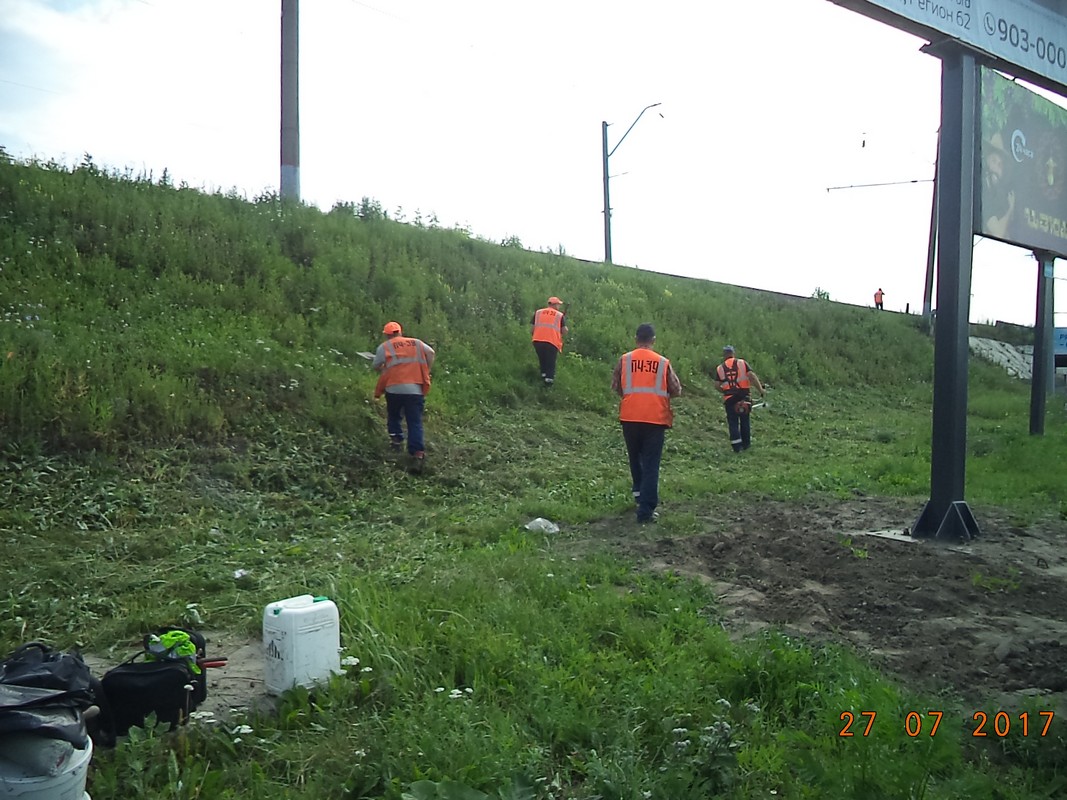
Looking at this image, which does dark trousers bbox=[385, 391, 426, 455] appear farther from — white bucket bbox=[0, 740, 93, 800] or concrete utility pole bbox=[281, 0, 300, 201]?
concrete utility pole bbox=[281, 0, 300, 201]

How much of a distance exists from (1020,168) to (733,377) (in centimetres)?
511

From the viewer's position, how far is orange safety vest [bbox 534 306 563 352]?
14.0 metres

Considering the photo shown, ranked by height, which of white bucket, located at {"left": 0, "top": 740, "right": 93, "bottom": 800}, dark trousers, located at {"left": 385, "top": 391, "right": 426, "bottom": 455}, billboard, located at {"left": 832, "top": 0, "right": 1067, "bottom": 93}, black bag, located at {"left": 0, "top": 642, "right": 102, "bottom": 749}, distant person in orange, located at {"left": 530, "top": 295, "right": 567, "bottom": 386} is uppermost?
billboard, located at {"left": 832, "top": 0, "right": 1067, "bottom": 93}

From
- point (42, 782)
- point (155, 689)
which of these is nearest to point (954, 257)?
point (155, 689)

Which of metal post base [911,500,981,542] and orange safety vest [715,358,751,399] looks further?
orange safety vest [715,358,751,399]

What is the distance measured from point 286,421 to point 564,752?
6.86 m

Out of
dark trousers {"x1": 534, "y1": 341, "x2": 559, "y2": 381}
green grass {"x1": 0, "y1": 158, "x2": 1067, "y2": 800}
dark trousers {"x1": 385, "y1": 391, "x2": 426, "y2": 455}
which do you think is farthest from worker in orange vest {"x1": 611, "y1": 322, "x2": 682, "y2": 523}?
dark trousers {"x1": 534, "y1": 341, "x2": 559, "y2": 381}

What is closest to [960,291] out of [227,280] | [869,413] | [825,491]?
[825,491]

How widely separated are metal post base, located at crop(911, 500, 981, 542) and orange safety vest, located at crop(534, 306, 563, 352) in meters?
7.52

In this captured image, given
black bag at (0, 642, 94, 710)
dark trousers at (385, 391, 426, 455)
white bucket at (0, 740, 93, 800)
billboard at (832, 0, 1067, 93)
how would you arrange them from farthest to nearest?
dark trousers at (385, 391, 426, 455) < billboard at (832, 0, 1067, 93) < black bag at (0, 642, 94, 710) < white bucket at (0, 740, 93, 800)

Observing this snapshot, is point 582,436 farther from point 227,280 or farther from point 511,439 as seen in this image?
point 227,280

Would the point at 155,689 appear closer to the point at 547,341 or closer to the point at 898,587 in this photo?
the point at 898,587

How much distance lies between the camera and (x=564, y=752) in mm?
3447
